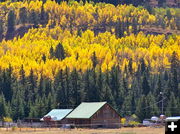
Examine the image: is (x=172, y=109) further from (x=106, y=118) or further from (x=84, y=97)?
(x=84, y=97)

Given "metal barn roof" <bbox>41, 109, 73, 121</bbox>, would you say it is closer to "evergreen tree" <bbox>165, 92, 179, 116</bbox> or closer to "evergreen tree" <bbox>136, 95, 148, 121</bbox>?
"evergreen tree" <bbox>136, 95, 148, 121</bbox>

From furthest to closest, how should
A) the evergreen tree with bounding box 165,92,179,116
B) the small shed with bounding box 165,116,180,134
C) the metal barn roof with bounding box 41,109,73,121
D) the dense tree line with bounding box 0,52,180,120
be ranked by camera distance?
the dense tree line with bounding box 0,52,180,120, the evergreen tree with bounding box 165,92,179,116, the metal barn roof with bounding box 41,109,73,121, the small shed with bounding box 165,116,180,134

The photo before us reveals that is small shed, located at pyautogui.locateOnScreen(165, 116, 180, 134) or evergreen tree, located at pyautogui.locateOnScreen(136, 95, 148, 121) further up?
small shed, located at pyautogui.locateOnScreen(165, 116, 180, 134)

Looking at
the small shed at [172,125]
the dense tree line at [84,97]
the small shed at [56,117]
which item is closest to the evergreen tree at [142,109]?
the dense tree line at [84,97]

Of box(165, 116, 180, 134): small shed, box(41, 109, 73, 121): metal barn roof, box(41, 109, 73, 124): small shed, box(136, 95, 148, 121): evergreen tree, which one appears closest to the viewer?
box(165, 116, 180, 134): small shed

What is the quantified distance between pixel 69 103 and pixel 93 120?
97.7ft

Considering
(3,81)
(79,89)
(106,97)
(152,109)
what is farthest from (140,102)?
(3,81)

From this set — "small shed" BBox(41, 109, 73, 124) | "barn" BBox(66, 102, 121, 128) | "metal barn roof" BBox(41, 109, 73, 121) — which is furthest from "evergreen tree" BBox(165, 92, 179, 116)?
"small shed" BBox(41, 109, 73, 124)

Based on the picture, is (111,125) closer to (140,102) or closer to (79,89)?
(140,102)

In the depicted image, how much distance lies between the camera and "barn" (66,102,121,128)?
99.6 m

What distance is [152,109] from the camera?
11350cm

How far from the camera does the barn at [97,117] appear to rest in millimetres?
99625

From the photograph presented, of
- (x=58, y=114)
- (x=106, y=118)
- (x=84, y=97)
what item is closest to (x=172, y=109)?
(x=106, y=118)

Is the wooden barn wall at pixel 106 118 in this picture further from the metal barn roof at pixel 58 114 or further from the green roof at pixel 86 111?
the metal barn roof at pixel 58 114
